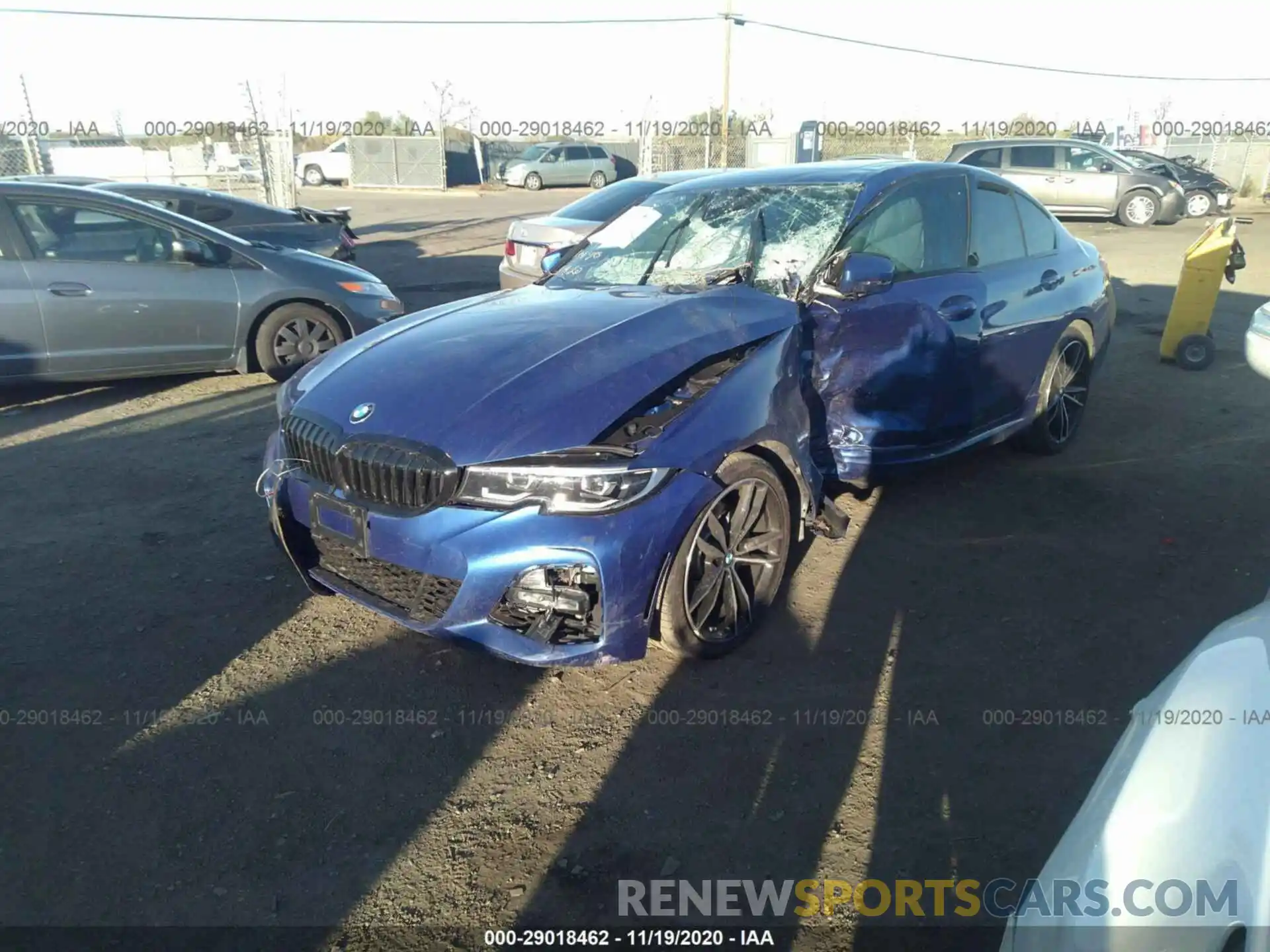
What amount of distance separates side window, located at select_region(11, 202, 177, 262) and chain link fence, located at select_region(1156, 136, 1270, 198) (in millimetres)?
28793

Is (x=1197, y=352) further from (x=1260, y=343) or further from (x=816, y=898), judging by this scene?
(x=816, y=898)

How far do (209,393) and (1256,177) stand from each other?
30.8 metres

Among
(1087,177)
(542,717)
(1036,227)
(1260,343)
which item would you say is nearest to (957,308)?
(1036,227)

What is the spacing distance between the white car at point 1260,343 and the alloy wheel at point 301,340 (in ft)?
21.6

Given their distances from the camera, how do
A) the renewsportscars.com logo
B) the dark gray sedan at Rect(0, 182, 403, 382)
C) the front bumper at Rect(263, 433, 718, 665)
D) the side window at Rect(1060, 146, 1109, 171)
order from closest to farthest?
the renewsportscars.com logo < the front bumper at Rect(263, 433, 718, 665) < the dark gray sedan at Rect(0, 182, 403, 382) < the side window at Rect(1060, 146, 1109, 171)

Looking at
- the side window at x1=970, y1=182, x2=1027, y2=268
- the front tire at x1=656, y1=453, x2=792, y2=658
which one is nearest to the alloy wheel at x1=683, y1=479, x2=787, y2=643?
the front tire at x1=656, y1=453, x2=792, y2=658

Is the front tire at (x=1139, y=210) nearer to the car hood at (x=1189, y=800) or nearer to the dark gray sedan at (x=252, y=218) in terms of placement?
the dark gray sedan at (x=252, y=218)

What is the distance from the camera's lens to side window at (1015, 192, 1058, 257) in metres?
5.19

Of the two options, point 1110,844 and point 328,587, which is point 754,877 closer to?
point 1110,844

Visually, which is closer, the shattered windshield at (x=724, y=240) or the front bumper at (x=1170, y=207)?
the shattered windshield at (x=724, y=240)

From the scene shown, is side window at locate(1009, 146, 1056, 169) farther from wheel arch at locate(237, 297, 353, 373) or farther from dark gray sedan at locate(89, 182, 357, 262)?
wheel arch at locate(237, 297, 353, 373)

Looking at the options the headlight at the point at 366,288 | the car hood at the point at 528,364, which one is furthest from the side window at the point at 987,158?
the car hood at the point at 528,364

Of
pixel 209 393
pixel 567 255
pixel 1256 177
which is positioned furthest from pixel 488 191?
pixel 567 255

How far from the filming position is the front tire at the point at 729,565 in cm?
313
